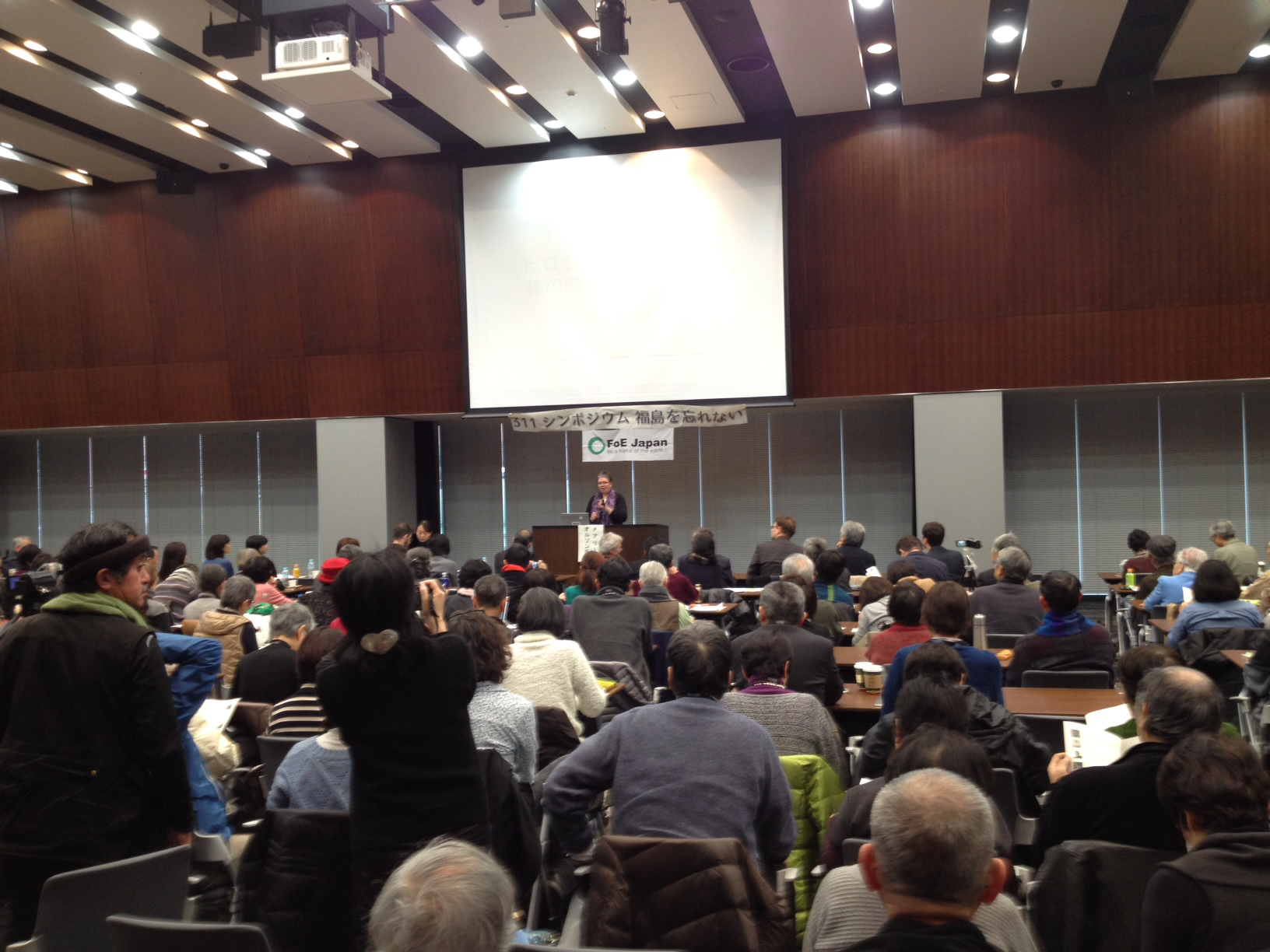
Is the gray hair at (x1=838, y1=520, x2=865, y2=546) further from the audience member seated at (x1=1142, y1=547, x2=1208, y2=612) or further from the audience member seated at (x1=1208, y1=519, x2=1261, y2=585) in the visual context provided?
the audience member seated at (x1=1208, y1=519, x2=1261, y2=585)

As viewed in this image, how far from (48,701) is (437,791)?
3.08ft

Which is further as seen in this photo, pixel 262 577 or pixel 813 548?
pixel 813 548

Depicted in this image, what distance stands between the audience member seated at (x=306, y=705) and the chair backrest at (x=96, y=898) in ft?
3.65

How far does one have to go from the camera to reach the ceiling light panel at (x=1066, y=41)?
7.99 metres

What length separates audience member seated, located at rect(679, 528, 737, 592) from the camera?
7891 millimetres

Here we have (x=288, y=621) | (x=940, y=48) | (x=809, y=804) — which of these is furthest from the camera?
(x=940, y=48)

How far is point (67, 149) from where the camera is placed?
10.7 metres

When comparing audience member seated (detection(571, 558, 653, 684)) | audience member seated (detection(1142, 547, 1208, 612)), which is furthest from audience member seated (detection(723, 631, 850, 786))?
audience member seated (detection(1142, 547, 1208, 612))

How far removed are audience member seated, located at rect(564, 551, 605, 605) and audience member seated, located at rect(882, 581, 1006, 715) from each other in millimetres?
2756

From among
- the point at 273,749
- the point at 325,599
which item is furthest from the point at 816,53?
the point at 273,749

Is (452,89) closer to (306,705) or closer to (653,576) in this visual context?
(653,576)

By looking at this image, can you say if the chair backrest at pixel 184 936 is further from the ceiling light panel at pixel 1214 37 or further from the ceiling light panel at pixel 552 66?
the ceiling light panel at pixel 1214 37

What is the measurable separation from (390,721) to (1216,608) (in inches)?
A: 168

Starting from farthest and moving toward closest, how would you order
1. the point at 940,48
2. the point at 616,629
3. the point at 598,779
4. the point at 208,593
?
the point at 940,48
the point at 208,593
the point at 616,629
the point at 598,779
